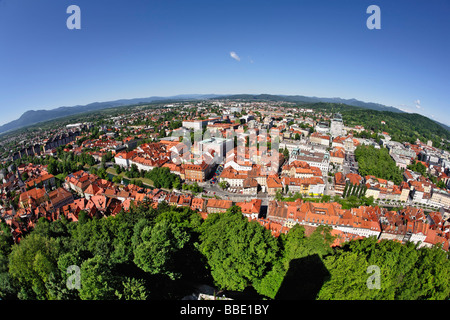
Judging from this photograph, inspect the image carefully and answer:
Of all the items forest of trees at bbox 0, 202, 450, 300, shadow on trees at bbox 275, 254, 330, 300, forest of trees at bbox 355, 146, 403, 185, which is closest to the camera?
forest of trees at bbox 0, 202, 450, 300

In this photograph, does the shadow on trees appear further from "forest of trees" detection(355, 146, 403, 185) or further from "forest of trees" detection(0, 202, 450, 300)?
"forest of trees" detection(355, 146, 403, 185)

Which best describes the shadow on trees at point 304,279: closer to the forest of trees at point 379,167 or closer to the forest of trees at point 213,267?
the forest of trees at point 213,267

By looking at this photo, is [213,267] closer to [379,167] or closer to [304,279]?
[304,279]

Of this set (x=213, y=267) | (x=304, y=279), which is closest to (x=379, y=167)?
(x=304, y=279)

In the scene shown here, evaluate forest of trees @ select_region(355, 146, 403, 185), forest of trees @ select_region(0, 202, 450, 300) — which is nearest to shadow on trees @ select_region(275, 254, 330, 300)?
forest of trees @ select_region(0, 202, 450, 300)
